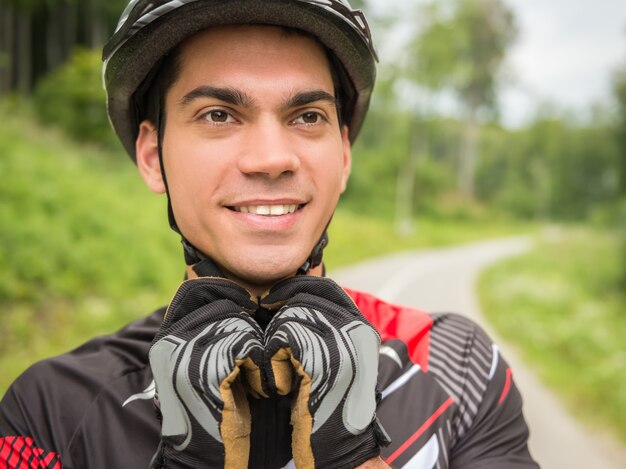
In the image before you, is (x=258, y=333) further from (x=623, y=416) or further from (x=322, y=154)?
(x=623, y=416)

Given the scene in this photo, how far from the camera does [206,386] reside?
1163 millimetres

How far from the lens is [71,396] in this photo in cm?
158

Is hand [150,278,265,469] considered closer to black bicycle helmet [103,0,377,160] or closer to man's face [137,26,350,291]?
man's face [137,26,350,291]

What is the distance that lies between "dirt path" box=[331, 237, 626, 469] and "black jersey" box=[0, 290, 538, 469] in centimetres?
329

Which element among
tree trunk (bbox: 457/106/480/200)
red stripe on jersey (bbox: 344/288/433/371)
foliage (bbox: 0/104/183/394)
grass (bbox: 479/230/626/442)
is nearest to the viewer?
red stripe on jersey (bbox: 344/288/433/371)

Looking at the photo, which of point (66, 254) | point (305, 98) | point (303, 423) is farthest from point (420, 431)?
point (66, 254)

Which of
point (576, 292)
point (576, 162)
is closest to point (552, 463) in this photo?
point (576, 292)

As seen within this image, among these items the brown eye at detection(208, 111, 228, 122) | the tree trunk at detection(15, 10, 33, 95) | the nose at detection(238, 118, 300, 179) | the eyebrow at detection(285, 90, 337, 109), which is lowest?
the nose at detection(238, 118, 300, 179)

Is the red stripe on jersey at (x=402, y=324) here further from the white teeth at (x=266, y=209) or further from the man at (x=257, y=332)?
the white teeth at (x=266, y=209)

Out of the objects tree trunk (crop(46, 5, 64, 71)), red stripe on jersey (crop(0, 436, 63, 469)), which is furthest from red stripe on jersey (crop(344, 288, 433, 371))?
tree trunk (crop(46, 5, 64, 71))

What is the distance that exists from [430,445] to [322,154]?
913mm

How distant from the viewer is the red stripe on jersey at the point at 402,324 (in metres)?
1.76

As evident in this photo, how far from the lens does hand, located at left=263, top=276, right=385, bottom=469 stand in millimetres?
1183

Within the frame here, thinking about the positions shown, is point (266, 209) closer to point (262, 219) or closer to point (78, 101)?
point (262, 219)
